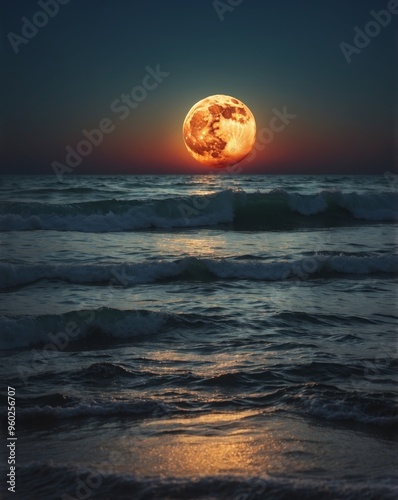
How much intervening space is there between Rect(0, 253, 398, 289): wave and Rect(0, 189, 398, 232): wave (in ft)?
27.1

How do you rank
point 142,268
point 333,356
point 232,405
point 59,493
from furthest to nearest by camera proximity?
point 142,268 → point 333,356 → point 232,405 → point 59,493

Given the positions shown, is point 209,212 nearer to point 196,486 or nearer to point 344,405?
point 344,405

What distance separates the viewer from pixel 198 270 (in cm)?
1347

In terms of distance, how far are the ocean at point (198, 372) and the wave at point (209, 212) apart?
5.31m

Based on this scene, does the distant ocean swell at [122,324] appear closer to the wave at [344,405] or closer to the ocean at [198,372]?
the ocean at [198,372]

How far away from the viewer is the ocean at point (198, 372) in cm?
434

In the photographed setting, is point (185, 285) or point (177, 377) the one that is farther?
point (185, 285)

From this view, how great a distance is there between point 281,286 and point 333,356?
16.3ft

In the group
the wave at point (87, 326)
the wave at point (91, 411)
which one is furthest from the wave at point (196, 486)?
the wave at point (87, 326)

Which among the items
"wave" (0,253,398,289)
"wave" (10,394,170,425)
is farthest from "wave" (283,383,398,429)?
"wave" (0,253,398,289)

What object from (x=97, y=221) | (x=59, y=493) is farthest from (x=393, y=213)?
(x=59, y=493)

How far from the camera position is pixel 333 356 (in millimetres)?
7293

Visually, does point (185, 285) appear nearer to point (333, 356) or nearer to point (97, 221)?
point (333, 356)

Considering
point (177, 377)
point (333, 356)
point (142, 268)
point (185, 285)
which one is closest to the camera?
point (177, 377)
